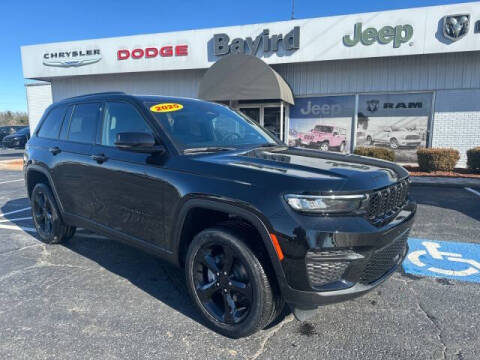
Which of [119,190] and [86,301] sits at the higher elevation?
[119,190]

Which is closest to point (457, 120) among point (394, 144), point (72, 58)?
point (394, 144)

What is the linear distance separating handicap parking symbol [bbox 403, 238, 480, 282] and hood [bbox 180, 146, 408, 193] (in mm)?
1475

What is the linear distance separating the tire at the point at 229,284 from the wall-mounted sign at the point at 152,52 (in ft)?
42.8

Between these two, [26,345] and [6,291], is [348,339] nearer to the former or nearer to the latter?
[26,345]

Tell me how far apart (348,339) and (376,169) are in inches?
50.7

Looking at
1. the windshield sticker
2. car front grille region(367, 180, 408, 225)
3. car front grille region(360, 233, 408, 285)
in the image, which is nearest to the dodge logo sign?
car front grille region(367, 180, 408, 225)

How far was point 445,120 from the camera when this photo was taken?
40.8ft

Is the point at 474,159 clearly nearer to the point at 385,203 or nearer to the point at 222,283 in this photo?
the point at 385,203

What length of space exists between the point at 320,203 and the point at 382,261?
0.72 metres

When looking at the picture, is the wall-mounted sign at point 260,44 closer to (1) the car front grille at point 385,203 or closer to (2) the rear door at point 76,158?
(2) the rear door at point 76,158

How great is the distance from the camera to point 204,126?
326 cm

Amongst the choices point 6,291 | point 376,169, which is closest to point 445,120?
point 376,169

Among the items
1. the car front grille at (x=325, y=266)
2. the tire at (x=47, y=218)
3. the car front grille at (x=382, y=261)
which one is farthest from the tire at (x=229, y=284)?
the tire at (x=47, y=218)

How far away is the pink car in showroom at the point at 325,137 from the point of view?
13.6 metres
